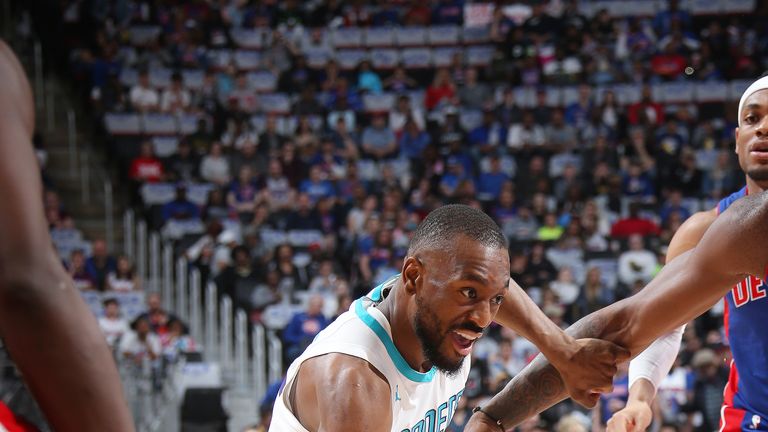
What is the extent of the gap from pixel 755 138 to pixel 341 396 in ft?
5.98

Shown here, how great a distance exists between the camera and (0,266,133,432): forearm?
1.36 metres

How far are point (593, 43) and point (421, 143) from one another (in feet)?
13.4

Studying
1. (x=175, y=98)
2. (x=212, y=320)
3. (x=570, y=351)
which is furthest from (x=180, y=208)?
(x=570, y=351)

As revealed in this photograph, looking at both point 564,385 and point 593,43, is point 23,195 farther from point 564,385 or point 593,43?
point 593,43

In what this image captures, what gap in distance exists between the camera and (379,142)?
16406mm

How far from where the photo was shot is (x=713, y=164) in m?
15.8

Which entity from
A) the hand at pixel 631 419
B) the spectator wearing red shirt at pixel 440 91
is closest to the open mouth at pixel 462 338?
the hand at pixel 631 419

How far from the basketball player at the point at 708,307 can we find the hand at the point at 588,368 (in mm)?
52

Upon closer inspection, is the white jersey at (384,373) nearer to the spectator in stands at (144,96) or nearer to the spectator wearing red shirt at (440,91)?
the spectator in stands at (144,96)

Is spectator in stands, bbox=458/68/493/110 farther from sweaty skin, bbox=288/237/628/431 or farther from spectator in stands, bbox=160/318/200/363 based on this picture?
sweaty skin, bbox=288/237/628/431

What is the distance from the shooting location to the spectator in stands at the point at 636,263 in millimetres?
13164

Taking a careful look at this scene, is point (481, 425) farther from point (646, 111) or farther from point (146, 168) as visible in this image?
point (646, 111)

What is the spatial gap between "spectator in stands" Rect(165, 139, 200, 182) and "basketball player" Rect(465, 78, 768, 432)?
11.7 m

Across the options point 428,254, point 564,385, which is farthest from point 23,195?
point 564,385
